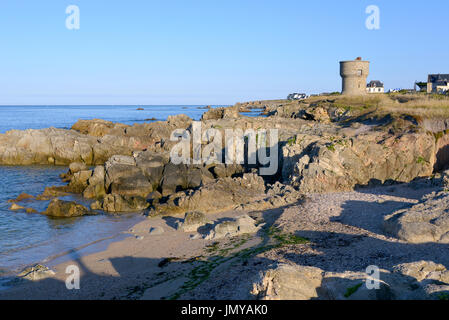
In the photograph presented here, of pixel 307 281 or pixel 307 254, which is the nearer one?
pixel 307 281

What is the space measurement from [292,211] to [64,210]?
32.9 ft

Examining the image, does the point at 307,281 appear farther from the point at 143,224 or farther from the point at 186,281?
the point at 143,224

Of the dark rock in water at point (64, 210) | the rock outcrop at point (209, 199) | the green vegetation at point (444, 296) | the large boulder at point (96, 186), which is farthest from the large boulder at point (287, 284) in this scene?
the large boulder at point (96, 186)

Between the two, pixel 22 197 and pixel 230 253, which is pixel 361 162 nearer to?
pixel 230 253


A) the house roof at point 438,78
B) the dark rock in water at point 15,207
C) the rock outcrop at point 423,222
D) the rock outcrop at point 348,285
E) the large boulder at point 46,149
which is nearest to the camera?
the rock outcrop at point 348,285

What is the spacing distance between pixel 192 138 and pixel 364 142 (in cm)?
1341

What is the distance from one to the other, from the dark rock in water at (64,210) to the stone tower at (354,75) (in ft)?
111

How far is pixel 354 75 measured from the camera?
41938 millimetres

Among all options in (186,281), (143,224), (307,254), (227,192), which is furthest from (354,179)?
(186,281)

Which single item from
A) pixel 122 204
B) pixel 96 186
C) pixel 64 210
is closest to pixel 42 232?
pixel 64 210

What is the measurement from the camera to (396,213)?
11.9 metres

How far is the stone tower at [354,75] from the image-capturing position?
41.4 m

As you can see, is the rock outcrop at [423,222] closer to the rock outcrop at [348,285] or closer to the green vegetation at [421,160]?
the rock outcrop at [348,285]
